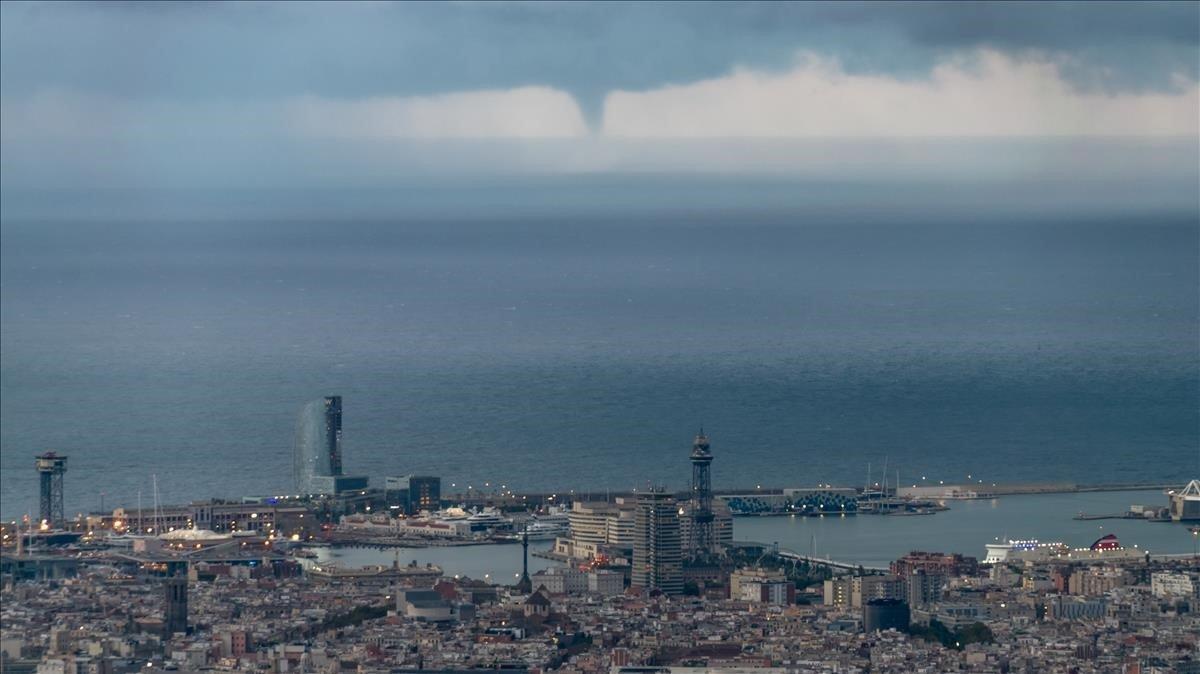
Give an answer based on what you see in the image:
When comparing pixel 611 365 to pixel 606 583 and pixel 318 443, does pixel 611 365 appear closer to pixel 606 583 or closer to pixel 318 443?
pixel 318 443

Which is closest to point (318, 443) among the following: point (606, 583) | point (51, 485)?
point (51, 485)

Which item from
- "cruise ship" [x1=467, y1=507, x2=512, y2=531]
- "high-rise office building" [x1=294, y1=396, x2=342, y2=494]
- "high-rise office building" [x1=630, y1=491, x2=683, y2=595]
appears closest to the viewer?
"high-rise office building" [x1=630, y1=491, x2=683, y2=595]

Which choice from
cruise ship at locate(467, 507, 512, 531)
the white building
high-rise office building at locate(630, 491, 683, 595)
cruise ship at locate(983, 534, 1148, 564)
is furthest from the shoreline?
the white building

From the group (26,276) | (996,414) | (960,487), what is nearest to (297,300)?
(26,276)

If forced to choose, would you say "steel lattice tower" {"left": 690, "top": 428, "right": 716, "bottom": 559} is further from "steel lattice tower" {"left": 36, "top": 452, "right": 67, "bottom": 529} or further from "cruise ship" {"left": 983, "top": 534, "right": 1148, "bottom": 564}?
"steel lattice tower" {"left": 36, "top": 452, "right": 67, "bottom": 529}

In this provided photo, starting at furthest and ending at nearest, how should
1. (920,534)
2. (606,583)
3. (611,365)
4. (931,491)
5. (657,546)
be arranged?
(611,365) < (931,491) < (920,534) < (657,546) < (606,583)
